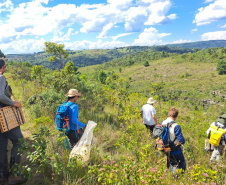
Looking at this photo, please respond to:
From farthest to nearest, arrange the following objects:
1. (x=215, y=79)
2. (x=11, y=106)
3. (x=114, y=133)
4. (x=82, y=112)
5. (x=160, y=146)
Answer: (x=215, y=79) → (x=82, y=112) → (x=114, y=133) → (x=160, y=146) → (x=11, y=106)

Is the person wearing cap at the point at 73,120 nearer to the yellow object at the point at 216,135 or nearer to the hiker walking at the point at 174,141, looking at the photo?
the hiker walking at the point at 174,141

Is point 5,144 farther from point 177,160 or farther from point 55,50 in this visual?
point 55,50

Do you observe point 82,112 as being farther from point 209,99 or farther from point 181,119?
point 209,99

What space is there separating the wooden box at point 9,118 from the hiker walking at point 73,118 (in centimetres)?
75

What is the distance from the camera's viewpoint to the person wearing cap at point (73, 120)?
9.07 ft

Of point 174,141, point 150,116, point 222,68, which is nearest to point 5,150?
point 174,141

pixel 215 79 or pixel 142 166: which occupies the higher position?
pixel 142 166

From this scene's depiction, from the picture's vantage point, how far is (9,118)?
7.15ft

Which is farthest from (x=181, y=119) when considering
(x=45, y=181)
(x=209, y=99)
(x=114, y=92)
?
(x=209, y=99)

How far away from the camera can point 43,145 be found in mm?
2057

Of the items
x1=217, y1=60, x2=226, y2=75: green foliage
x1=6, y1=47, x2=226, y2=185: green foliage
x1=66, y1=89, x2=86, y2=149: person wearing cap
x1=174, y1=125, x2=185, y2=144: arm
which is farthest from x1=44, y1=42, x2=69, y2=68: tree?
x1=217, y1=60, x2=226, y2=75: green foliage

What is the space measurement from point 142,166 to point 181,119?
4.32 meters

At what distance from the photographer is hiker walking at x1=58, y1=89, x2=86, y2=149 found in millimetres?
2762

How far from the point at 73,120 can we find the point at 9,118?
0.98 metres
